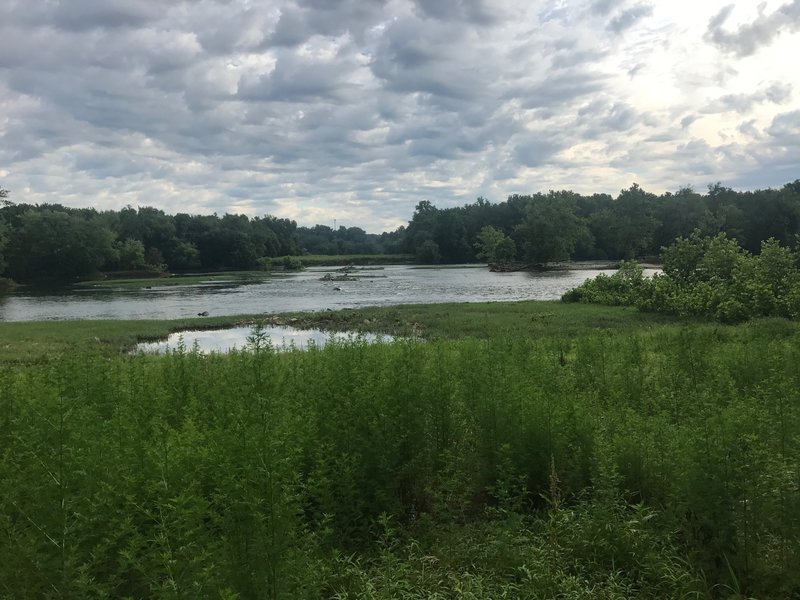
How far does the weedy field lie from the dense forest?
10369 centimetres

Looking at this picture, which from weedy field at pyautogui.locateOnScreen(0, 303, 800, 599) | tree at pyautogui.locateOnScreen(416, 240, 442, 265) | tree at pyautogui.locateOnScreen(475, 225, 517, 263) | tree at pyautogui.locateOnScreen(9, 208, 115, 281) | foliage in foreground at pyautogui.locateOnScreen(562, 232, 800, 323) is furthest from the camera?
tree at pyautogui.locateOnScreen(416, 240, 442, 265)

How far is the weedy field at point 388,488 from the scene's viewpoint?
439 centimetres

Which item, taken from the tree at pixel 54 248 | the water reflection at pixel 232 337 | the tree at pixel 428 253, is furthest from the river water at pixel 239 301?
the tree at pixel 428 253

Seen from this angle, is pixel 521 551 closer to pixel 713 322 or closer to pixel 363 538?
pixel 363 538

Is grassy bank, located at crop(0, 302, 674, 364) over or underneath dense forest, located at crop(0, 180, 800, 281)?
underneath

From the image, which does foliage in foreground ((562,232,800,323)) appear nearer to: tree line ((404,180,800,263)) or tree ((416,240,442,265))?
tree line ((404,180,800,263))

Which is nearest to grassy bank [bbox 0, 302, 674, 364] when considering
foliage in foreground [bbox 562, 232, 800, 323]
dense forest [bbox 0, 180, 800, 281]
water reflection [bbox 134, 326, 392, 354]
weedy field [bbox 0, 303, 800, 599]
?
water reflection [bbox 134, 326, 392, 354]

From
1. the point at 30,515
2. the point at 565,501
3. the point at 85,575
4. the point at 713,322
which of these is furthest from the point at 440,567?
the point at 713,322

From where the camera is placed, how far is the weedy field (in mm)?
4395

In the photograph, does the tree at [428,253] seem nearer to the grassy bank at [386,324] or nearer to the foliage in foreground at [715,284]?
the grassy bank at [386,324]

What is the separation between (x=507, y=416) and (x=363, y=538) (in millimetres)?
2291

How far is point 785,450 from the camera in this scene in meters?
5.79

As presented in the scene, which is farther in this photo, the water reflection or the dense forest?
the dense forest

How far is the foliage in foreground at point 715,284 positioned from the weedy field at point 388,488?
18.0m
